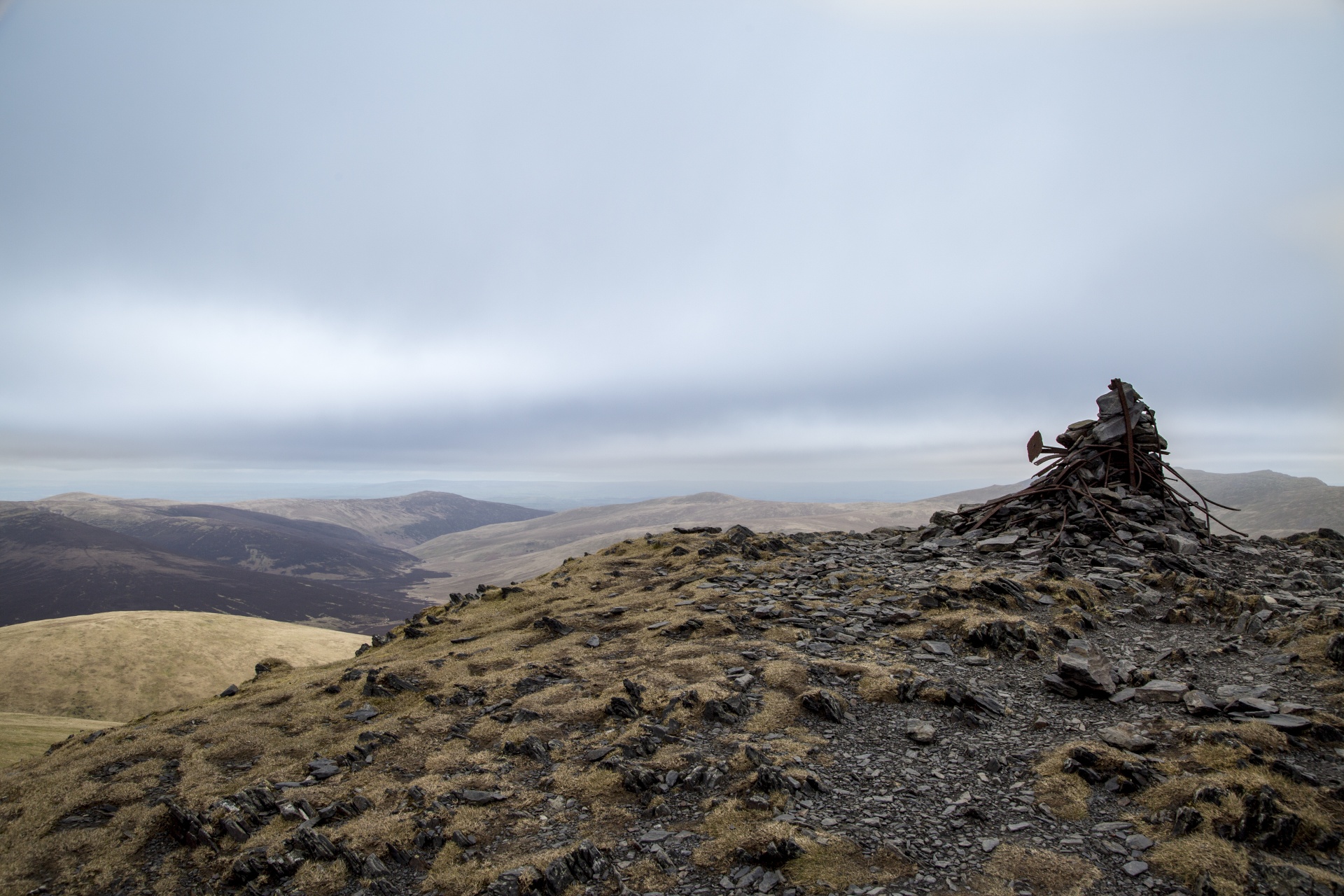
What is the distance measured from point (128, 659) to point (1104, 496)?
130 m

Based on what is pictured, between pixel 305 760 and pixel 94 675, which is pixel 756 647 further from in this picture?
pixel 94 675

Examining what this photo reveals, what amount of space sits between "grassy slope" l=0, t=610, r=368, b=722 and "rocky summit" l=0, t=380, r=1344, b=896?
8668 cm

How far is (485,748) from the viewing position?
1703 centimetres

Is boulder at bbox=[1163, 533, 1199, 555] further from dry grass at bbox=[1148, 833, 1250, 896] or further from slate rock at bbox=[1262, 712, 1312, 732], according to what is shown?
dry grass at bbox=[1148, 833, 1250, 896]

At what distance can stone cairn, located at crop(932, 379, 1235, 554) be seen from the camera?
2764 cm

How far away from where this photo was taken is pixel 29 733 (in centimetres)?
3353

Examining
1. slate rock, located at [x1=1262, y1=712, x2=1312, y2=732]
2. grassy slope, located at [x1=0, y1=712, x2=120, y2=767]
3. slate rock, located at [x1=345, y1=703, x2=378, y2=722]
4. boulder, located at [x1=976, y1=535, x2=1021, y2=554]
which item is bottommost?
grassy slope, located at [x1=0, y1=712, x2=120, y2=767]

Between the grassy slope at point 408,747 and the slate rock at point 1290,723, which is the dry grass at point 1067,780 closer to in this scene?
the slate rock at point 1290,723

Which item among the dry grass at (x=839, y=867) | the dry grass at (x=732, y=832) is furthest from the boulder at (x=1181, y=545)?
the dry grass at (x=732, y=832)

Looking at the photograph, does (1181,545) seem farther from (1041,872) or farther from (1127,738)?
(1041,872)

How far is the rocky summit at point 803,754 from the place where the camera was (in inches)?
404

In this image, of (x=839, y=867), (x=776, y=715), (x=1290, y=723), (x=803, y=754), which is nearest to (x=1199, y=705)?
(x=1290, y=723)

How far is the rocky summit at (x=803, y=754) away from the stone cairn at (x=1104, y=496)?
56 centimetres

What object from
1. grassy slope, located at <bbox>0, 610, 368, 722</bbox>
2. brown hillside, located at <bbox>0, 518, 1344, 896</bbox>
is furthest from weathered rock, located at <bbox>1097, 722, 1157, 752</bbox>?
grassy slope, located at <bbox>0, 610, 368, 722</bbox>
